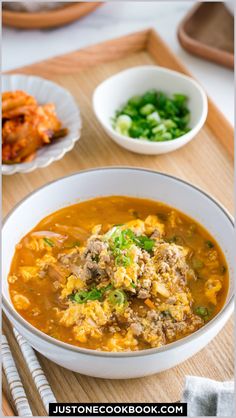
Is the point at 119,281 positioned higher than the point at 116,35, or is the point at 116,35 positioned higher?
the point at 119,281

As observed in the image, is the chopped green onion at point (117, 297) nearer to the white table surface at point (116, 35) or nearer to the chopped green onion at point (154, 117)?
the chopped green onion at point (154, 117)

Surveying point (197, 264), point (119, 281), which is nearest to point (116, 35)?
point (197, 264)

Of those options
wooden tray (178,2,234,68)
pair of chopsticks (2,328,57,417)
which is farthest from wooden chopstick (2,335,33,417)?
wooden tray (178,2,234,68)

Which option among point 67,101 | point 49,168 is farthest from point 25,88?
point 49,168

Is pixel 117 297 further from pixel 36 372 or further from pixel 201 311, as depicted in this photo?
pixel 36 372

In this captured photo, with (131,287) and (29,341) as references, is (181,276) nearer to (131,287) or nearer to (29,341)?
(131,287)

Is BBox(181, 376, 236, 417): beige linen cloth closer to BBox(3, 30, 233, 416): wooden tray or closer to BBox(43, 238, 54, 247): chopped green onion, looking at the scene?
BBox(3, 30, 233, 416): wooden tray

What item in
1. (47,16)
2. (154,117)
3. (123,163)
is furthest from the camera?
(47,16)
